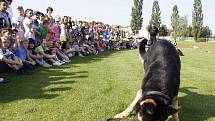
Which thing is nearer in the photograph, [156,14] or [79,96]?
[79,96]

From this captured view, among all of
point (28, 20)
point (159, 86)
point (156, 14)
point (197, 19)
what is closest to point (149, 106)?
point (159, 86)

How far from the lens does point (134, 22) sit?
287ft

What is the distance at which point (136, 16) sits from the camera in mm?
87812

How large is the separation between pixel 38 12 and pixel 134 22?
72.8 m

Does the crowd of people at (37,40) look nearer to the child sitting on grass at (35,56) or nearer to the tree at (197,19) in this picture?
the child sitting on grass at (35,56)

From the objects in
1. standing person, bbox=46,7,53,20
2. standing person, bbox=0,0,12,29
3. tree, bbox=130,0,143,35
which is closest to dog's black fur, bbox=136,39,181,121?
standing person, bbox=0,0,12,29

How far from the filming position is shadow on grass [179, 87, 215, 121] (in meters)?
7.50

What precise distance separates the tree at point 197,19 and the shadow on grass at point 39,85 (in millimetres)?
81597

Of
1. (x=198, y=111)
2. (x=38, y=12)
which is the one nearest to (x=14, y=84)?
(x=198, y=111)

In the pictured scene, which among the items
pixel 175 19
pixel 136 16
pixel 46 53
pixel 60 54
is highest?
pixel 136 16

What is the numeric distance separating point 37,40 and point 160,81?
8.97m

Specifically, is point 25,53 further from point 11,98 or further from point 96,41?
point 96,41

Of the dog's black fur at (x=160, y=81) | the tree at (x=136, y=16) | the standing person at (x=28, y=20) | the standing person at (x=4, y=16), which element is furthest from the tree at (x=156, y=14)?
the dog's black fur at (x=160, y=81)

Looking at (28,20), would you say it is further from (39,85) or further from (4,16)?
(39,85)
